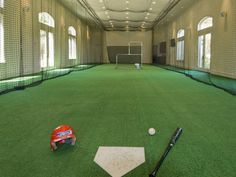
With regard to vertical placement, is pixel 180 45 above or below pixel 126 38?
below

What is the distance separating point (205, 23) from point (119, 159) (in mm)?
12089

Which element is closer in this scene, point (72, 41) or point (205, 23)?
point (205, 23)

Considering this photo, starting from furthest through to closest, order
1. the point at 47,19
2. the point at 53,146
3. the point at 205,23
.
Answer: the point at 47,19, the point at 205,23, the point at 53,146

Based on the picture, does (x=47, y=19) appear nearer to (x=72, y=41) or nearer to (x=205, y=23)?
(x=72, y=41)

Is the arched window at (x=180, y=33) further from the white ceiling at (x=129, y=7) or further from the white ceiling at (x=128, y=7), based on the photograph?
the white ceiling at (x=128, y=7)

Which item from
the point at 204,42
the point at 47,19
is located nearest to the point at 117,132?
the point at 204,42

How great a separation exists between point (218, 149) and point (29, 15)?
10060mm

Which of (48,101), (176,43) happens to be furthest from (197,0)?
(48,101)

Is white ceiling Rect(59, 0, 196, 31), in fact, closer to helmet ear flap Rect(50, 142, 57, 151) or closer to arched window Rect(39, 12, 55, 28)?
arched window Rect(39, 12, 55, 28)

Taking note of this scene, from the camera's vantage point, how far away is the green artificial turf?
184cm

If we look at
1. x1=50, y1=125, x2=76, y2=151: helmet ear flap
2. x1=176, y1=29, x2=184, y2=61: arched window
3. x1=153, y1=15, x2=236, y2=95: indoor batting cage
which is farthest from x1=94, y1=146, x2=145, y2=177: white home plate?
x1=176, y1=29, x2=184, y2=61: arched window

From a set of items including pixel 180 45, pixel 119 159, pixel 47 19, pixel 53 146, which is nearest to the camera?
pixel 119 159

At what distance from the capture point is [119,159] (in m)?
2.00

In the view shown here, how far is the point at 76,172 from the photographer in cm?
177
